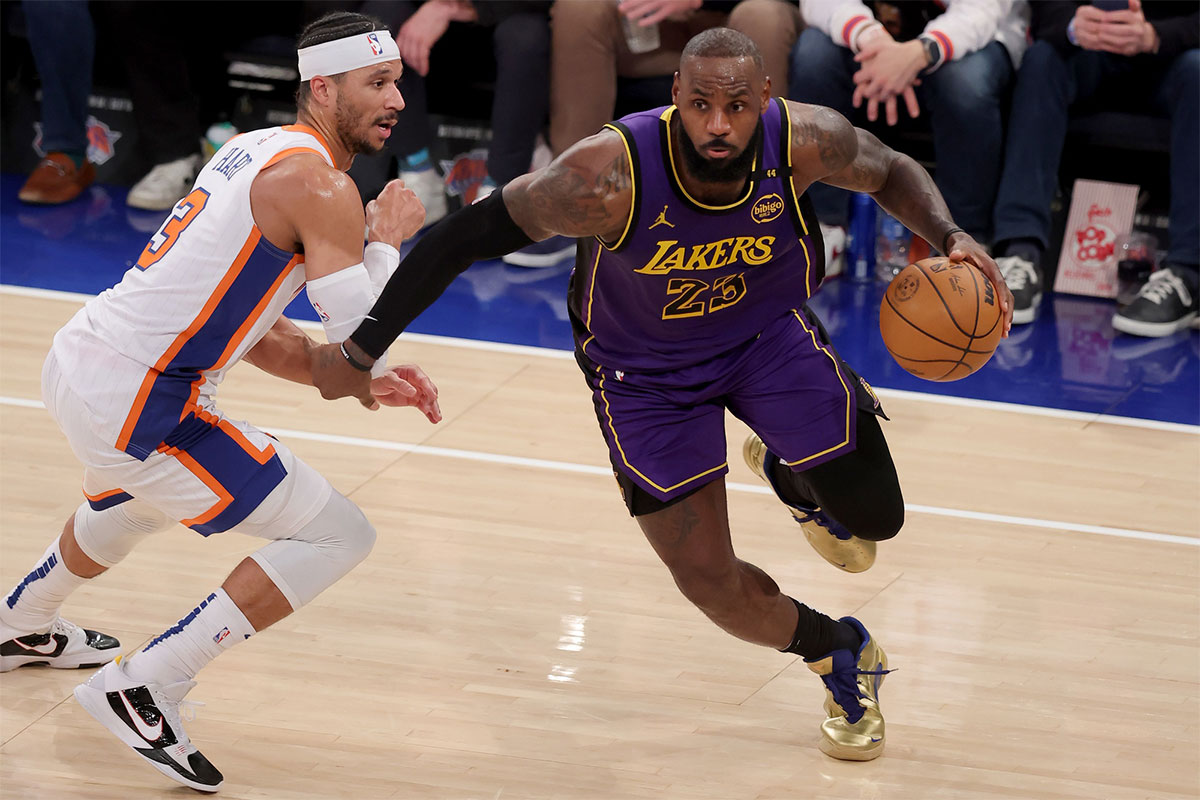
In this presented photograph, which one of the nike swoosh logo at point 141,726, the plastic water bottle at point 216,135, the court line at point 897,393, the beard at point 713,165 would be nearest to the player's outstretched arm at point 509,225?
the beard at point 713,165

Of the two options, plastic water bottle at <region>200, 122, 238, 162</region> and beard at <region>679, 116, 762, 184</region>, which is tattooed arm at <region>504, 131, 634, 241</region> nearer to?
beard at <region>679, 116, 762, 184</region>

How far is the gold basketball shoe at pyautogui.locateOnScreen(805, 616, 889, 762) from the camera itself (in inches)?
161

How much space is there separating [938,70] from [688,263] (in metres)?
4.24

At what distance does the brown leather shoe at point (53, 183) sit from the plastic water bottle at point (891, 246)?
4905 mm

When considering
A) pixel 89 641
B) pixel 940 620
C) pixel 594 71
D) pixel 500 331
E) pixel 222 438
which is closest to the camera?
pixel 222 438

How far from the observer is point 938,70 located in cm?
757

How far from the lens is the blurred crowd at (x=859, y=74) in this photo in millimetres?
7395

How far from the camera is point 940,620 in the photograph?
4832mm

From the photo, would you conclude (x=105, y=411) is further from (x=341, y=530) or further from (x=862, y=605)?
(x=862, y=605)

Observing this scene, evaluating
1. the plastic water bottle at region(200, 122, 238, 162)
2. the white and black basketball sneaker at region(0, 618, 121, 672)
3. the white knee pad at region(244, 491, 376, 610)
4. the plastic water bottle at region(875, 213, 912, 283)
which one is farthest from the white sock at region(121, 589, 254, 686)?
the plastic water bottle at region(200, 122, 238, 162)

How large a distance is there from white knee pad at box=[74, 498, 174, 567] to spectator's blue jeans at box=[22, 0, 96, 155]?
17.8ft

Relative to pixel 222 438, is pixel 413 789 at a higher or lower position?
lower

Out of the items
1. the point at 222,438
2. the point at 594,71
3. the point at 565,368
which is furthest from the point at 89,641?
the point at 594,71

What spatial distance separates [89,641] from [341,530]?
1.11 m
